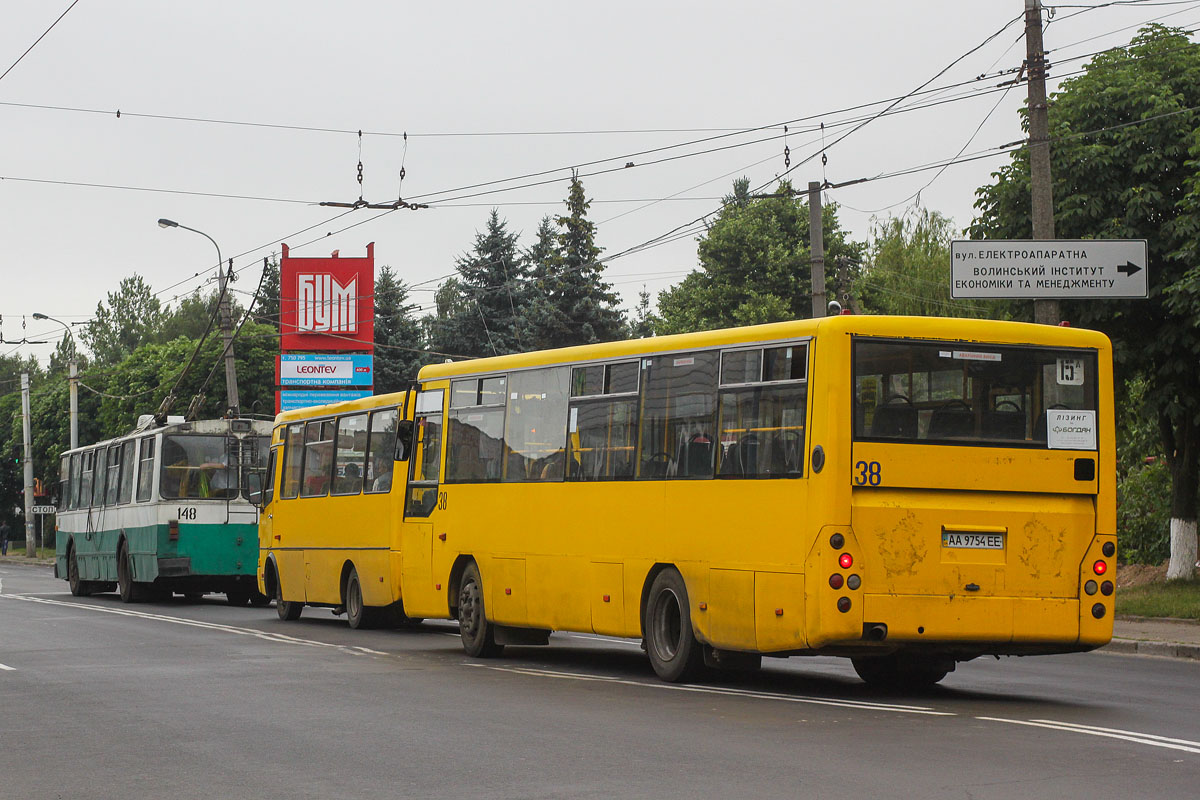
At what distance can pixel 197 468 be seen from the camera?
3034 cm

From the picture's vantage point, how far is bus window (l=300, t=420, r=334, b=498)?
24.4 m

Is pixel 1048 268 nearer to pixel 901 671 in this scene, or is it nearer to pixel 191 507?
pixel 901 671

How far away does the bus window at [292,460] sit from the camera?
25.7 meters

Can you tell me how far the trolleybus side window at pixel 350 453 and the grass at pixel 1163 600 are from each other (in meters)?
10.6

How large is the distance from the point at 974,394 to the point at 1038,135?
894cm

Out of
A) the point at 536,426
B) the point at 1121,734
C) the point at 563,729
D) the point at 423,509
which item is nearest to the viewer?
the point at 1121,734

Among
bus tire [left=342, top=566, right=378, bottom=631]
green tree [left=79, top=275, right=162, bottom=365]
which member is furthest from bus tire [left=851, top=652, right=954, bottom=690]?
green tree [left=79, top=275, right=162, bottom=365]

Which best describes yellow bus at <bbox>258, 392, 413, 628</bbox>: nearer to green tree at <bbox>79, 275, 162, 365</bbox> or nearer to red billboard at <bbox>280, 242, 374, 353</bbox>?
red billboard at <bbox>280, 242, 374, 353</bbox>

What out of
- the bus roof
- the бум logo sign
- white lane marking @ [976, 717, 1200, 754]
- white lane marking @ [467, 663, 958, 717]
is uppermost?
the бум logo sign

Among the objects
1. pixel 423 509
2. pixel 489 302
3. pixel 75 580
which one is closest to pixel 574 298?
pixel 489 302

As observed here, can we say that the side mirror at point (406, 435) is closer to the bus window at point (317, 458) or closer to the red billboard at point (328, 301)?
the bus window at point (317, 458)

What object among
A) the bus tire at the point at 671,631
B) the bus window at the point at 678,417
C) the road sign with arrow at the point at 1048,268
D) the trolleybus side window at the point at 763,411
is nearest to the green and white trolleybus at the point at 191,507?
the road sign with arrow at the point at 1048,268

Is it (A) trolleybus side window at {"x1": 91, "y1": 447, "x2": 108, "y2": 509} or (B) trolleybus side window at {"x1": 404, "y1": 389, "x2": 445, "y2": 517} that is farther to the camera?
(A) trolleybus side window at {"x1": 91, "y1": 447, "x2": 108, "y2": 509}

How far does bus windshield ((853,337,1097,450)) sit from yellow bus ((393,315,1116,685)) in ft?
0.05
